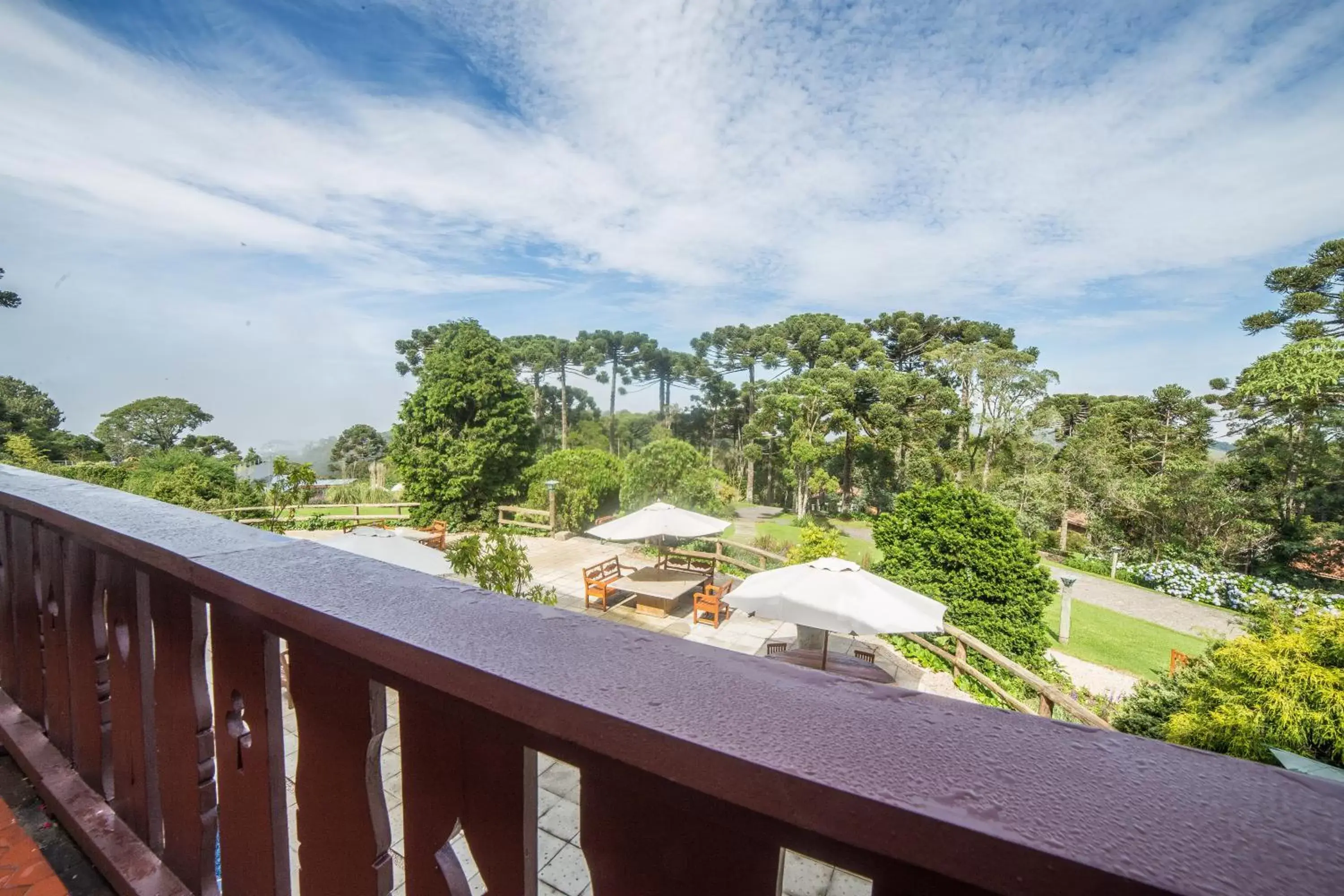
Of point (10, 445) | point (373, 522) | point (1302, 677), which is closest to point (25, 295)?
point (10, 445)

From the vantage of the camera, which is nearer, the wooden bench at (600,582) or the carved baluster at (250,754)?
the carved baluster at (250,754)

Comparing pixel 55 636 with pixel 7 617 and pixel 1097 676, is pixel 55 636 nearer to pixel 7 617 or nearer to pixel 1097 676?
pixel 7 617

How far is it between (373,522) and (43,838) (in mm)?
16625

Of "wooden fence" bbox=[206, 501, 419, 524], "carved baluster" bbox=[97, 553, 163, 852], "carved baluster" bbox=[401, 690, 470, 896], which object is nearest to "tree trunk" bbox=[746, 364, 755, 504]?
"wooden fence" bbox=[206, 501, 419, 524]

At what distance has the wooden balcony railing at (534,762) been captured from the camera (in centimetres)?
31

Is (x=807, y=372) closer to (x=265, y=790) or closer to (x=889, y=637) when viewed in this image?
(x=889, y=637)

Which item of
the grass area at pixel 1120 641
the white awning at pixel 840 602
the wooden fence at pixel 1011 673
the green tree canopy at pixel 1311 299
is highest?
the green tree canopy at pixel 1311 299

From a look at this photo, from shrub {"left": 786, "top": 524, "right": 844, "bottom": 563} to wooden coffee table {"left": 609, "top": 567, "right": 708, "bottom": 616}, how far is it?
75.0 inches

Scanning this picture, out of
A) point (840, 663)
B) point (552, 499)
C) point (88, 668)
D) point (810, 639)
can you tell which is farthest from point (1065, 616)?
point (88, 668)

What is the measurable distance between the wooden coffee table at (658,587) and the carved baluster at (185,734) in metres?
7.73

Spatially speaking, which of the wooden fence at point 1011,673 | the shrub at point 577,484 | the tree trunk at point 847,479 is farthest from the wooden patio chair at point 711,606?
the tree trunk at point 847,479

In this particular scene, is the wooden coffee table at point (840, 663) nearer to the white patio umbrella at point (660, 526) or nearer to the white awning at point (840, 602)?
the white awning at point (840, 602)

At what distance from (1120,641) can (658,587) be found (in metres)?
10.4

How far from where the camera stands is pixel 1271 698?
425 centimetres
